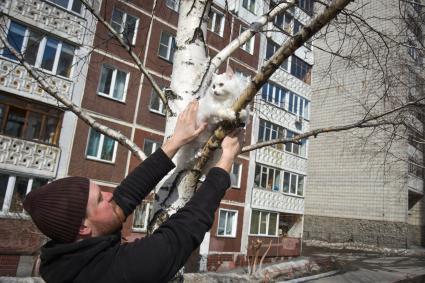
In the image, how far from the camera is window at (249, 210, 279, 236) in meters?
25.1

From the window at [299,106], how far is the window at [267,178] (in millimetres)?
5118

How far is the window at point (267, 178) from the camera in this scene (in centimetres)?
2575

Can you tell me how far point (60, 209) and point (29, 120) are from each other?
635 inches

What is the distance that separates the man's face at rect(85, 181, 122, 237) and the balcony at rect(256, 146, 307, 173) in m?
23.6

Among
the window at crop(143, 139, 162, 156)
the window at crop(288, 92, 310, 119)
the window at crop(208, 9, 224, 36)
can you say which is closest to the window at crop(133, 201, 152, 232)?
the window at crop(143, 139, 162, 156)

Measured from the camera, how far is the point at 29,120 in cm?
1612

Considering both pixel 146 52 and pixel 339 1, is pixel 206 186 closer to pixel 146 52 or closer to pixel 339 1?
pixel 339 1

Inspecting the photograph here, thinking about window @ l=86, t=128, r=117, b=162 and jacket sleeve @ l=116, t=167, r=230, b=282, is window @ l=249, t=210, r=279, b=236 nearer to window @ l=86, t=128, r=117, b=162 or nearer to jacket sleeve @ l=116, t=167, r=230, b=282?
window @ l=86, t=128, r=117, b=162

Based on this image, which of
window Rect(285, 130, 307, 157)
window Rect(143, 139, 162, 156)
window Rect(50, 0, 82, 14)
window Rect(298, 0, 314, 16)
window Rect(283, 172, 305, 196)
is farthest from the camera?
window Rect(285, 130, 307, 157)

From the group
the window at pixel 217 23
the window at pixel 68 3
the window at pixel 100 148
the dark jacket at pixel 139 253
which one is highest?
the window at pixel 217 23

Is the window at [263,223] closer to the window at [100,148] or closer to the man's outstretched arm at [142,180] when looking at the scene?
the window at [100,148]

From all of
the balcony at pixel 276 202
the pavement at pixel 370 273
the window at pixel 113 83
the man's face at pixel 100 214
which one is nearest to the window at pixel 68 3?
the window at pixel 113 83

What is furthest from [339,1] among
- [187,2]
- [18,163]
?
[18,163]

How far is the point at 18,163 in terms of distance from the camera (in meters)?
15.3
